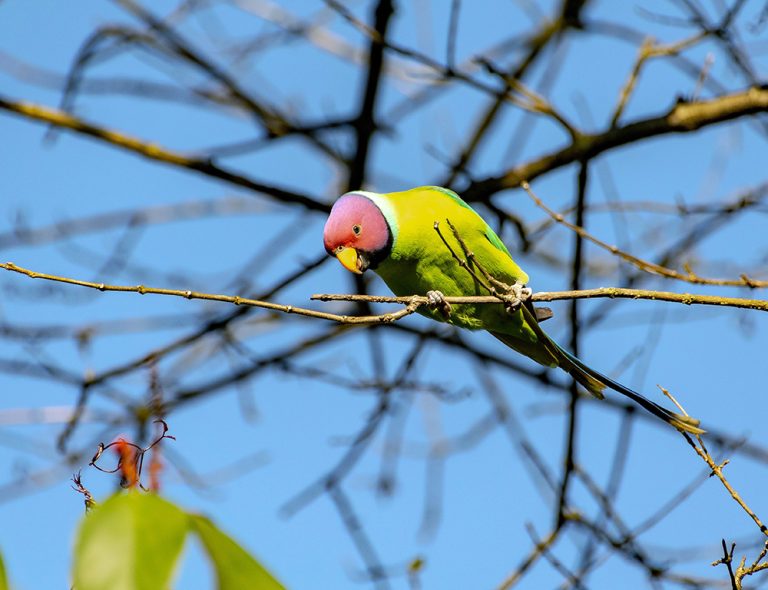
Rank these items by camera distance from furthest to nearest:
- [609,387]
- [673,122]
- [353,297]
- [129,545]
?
[673,122]
[609,387]
[353,297]
[129,545]

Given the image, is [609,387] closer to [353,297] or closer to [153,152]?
[353,297]

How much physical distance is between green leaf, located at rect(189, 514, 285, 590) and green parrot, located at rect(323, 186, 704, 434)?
6.81ft

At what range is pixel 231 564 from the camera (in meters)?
1.03

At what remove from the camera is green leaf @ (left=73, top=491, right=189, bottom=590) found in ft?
3.16

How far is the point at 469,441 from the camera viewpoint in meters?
4.86

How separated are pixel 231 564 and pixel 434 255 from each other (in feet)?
7.26

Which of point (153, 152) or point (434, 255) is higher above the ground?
point (153, 152)

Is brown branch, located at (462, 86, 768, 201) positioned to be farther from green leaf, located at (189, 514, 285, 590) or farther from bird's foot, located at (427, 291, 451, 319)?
green leaf, located at (189, 514, 285, 590)

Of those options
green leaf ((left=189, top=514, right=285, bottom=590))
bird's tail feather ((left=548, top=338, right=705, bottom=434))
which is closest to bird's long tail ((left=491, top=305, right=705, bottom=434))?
bird's tail feather ((left=548, top=338, right=705, bottom=434))

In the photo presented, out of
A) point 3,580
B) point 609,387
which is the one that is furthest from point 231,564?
point 609,387

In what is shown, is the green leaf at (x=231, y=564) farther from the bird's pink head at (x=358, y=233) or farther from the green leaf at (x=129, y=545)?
the bird's pink head at (x=358, y=233)

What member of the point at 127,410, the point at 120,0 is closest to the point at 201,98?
the point at 120,0

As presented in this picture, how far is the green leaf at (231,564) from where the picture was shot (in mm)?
1013

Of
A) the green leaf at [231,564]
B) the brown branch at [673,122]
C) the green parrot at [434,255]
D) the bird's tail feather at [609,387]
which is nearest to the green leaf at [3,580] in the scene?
the green leaf at [231,564]
